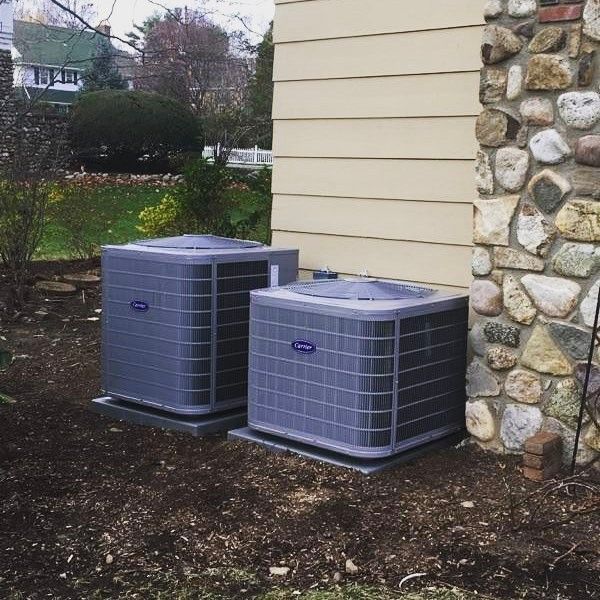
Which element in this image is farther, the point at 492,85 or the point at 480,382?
the point at 480,382

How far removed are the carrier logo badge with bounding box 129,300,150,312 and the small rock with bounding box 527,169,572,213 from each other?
6.75 feet

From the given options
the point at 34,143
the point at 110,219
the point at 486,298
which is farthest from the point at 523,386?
the point at 110,219

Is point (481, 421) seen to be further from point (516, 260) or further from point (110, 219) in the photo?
point (110, 219)

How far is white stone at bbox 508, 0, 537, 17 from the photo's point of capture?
3.81 m

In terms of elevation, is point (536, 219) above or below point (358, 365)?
above

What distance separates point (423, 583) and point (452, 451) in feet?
4.37

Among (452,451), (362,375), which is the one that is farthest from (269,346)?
(452,451)

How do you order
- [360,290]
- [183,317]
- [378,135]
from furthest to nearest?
[378,135] < [183,317] < [360,290]

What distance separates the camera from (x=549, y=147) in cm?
380

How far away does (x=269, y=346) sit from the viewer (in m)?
4.22

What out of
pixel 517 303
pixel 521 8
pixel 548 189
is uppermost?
pixel 521 8

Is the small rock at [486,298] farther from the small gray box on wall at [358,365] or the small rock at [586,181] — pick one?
the small rock at [586,181]

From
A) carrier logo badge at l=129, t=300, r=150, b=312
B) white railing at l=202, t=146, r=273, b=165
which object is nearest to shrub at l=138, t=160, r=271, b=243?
carrier logo badge at l=129, t=300, r=150, b=312

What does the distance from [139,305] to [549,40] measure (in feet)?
7.96
